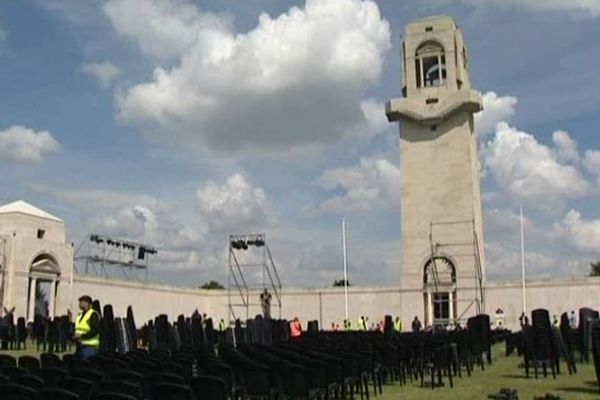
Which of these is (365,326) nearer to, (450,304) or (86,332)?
(450,304)

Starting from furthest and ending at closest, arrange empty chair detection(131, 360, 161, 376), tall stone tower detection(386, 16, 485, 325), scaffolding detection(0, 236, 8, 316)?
tall stone tower detection(386, 16, 485, 325)
scaffolding detection(0, 236, 8, 316)
empty chair detection(131, 360, 161, 376)

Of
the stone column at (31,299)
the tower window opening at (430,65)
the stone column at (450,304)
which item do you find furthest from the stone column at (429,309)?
the stone column at (31,299)

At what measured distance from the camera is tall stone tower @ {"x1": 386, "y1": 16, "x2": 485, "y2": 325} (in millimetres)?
47312

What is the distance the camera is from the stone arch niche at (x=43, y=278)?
38.4 m

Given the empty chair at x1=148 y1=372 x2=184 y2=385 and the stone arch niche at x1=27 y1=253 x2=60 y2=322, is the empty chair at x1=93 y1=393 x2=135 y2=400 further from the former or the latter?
the stone arch niche at x1=27 y1=253 x2=60 y2=322

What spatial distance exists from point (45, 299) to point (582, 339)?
30.5 metres

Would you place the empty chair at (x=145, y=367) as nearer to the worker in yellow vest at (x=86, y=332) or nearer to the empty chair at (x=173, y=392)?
the empty chair at (x=173, y=392)

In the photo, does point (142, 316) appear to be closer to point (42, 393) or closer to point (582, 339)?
point (582, 339)

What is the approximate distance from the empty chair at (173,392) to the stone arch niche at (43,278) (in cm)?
3306

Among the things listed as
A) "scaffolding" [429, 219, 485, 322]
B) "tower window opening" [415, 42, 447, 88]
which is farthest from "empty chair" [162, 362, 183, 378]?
"tower window opening" [415, 42, 447, 88]

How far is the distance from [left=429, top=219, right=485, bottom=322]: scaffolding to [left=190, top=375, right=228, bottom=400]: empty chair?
38.5 m

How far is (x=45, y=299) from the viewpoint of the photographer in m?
40.8

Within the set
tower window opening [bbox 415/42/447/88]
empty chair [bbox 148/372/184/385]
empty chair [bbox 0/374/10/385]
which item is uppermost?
tower window opening [bbox 415/42/447/88]

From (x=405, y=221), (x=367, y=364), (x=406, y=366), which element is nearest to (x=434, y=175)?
(x=405, y=221)
